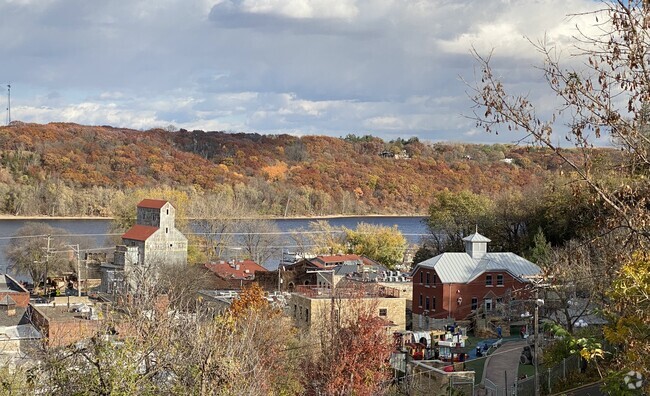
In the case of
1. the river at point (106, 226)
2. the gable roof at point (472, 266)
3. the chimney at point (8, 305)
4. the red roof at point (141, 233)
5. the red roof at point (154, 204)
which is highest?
the red roof at point (154, 204)

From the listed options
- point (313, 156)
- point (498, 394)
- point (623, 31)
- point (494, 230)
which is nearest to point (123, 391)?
point (623, 31)

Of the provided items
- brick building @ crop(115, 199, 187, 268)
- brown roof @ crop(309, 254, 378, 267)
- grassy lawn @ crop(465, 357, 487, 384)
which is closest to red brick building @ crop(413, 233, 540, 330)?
brown roof @ crop(309, 254, 378, 267)

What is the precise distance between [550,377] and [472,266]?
77.3 feet

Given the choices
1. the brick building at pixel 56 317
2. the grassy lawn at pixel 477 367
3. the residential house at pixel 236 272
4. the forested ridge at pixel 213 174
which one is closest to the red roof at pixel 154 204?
the residential house at pixel 236 272

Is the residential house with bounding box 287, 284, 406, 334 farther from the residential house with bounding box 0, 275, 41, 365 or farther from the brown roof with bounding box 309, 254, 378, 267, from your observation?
the brown roof with bounding box 309, 254, 378, 267

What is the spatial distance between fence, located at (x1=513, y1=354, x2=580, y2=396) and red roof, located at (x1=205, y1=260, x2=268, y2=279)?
34.3m

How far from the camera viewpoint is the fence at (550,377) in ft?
82.6

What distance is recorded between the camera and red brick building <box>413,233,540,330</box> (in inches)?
1841

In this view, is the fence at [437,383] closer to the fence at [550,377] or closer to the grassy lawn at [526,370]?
the fence at [550,377]

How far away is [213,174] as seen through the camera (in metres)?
166

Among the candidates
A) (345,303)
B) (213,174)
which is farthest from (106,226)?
(345,303)

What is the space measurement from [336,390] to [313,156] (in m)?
178

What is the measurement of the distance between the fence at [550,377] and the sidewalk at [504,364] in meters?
0.43

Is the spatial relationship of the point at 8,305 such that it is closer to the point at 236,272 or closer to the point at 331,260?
Answer: the point at 236,272
